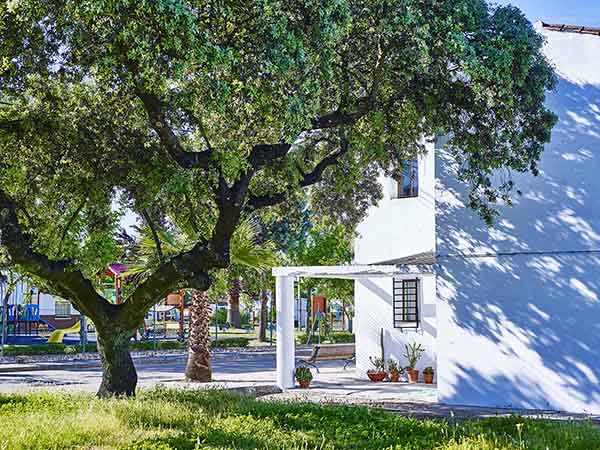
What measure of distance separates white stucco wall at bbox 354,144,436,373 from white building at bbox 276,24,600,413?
10.8ft

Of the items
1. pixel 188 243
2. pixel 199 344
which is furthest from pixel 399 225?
pixel 199 344

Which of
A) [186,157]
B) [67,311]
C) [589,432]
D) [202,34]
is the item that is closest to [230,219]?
[186,157]

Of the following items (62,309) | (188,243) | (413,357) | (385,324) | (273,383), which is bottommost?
(273,383)

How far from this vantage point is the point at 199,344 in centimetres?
2128

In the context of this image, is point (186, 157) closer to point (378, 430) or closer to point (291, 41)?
point (291, 41)

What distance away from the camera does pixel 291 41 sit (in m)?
10.0

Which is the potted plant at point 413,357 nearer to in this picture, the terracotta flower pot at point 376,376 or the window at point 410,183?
the terracotta flower pot at point 376,376

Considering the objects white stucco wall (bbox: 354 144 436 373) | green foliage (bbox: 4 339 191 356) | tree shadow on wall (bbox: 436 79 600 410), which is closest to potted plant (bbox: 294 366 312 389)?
white stucco wall (bbox: 354 144 436 373)

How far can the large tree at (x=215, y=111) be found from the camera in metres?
10.2

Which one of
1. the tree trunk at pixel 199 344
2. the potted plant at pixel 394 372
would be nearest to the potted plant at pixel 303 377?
the potted plant at pixel 394 372

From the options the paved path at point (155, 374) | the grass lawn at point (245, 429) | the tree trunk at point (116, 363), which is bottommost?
the paved path at point (155, 374)

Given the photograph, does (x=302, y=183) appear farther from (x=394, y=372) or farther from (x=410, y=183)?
(x=394, y=372)

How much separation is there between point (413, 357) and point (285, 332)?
3.81 m

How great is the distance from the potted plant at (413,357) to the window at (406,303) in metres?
0.57
